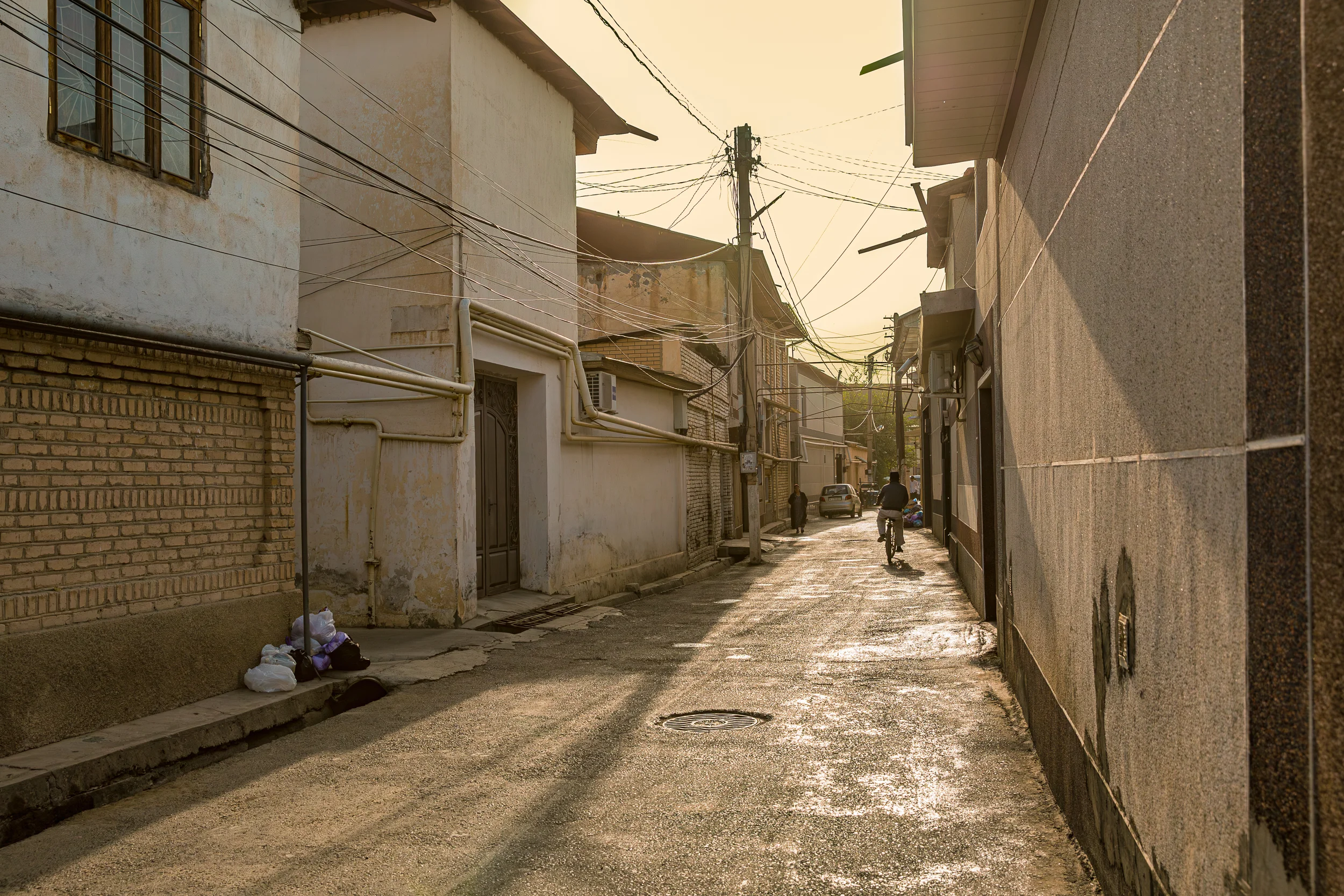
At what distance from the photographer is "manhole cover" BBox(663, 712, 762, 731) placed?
6.89m

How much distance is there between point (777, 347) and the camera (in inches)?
1636

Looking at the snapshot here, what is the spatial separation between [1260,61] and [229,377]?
24.4 feet

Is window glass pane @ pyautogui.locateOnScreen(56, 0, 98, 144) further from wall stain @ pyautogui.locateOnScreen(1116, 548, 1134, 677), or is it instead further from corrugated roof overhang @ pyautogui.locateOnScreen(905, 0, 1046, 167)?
wall stain @ pyautogui.locateOnScreen(1116, 548, 1134, 677)

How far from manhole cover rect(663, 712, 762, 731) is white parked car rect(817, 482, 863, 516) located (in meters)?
38.3

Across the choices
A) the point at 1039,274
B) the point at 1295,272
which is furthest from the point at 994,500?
the point at 1295,272

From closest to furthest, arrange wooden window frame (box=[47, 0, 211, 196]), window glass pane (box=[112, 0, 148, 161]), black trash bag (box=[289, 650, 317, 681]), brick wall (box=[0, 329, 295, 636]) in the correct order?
brick wall (box=[0, 329, 295, 636]) → wooden window frame (box=[47, 0, 211, 196]) → window glass pane (box=[112, 0, 148, 161]) → black trash bag (box=[289, 650, 317, 681])

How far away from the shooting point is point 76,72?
22.2 feet

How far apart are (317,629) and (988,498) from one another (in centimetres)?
678

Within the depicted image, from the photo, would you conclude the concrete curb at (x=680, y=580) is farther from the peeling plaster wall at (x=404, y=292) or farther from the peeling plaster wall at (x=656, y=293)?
the peeling plaster wall at (x=656, y=293)

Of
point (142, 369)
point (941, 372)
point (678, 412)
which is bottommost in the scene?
point (142, 369)

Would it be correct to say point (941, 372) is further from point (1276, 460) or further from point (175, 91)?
point (1276, 460)

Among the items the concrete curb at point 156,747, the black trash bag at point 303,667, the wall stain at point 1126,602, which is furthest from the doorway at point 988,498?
the wall stain at point 1126,602

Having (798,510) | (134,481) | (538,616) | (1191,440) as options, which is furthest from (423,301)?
(798,510)

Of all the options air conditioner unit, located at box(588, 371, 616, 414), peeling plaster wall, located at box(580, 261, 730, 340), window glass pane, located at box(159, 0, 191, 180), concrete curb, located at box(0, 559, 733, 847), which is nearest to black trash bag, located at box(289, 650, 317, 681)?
concrete curb, located at box(0, 559, 733, 847)
